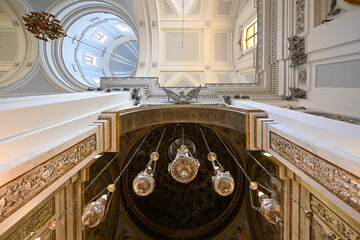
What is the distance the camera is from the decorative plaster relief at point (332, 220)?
237 cm

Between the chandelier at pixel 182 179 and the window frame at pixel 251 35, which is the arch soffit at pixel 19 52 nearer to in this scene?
the chandelier at pixel 182 179

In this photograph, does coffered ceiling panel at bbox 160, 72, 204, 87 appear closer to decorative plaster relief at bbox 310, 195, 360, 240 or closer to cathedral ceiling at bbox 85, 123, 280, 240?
cathedral ceiling at bbox 85, 123, 280, 240

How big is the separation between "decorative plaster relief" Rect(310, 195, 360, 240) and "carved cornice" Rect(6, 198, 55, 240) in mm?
4347

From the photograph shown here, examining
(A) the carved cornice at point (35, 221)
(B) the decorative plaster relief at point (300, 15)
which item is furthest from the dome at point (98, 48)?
(B) the decorative plaster relief at point (300, 15)

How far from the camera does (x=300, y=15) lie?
16.9ft

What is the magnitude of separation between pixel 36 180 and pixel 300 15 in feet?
23.2

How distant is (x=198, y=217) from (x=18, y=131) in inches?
320

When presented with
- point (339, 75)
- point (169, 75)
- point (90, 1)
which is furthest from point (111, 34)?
point (339, 75)

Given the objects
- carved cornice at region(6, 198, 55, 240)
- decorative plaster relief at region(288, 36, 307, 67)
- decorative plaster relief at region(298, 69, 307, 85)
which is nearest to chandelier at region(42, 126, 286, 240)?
carved cornice at region(6, 198, 55, 240)

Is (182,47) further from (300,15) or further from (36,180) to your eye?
(36,180)

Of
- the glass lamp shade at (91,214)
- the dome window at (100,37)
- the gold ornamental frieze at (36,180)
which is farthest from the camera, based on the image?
the dome window at (100,37)

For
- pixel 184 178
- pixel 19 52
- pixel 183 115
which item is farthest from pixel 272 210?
pixel 19 52

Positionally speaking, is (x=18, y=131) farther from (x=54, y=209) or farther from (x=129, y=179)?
(x=129, y=179)

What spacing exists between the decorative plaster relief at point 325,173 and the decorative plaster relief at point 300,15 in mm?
4143
